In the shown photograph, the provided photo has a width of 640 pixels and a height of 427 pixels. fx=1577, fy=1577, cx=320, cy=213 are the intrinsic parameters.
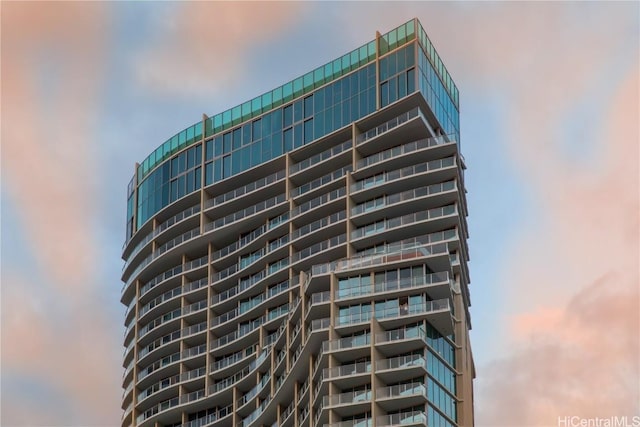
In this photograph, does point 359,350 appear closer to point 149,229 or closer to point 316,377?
point 316,377

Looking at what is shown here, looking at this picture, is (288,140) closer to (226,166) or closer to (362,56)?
(226,166)

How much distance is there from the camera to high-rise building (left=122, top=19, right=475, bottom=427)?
451 ft

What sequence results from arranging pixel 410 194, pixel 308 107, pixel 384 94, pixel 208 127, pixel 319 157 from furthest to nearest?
pixel 208 127, pixel 308 107, pixel 319 157, pixel 384 94, pixel 410 194

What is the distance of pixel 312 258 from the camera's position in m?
156

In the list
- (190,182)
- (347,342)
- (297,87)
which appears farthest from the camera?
(190,182)

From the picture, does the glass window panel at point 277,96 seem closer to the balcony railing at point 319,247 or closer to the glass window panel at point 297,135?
the glass window panel at point 297,135

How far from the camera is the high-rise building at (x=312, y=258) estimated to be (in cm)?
13738

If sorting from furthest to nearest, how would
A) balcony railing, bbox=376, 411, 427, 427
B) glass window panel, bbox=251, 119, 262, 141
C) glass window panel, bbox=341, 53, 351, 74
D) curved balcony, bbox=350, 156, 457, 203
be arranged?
glass window panel, bbox=251, 119, 262, 141
glass window panel, bbox=341, 53, 351, 74
curved balcony, bbox=350, 156, 457, 203
balcony railing, bbox=376, 411, 427, 427

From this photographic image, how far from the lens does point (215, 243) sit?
173 m

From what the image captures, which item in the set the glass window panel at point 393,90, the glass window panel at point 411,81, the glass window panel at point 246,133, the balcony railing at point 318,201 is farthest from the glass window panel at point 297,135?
the glass window panel at point 411,81

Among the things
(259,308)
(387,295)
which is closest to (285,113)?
(259,308)

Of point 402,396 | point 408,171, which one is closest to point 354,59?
point 408,171

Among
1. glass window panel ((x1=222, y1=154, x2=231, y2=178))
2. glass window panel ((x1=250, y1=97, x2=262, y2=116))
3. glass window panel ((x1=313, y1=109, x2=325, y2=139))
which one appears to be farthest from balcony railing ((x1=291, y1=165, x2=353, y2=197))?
glass window panel ((x1=250, y1=97, x2=262, y2=116))

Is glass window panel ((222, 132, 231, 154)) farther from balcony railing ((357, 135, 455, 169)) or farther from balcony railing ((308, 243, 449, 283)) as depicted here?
balcony railing ((308, 243, 449, 283))
